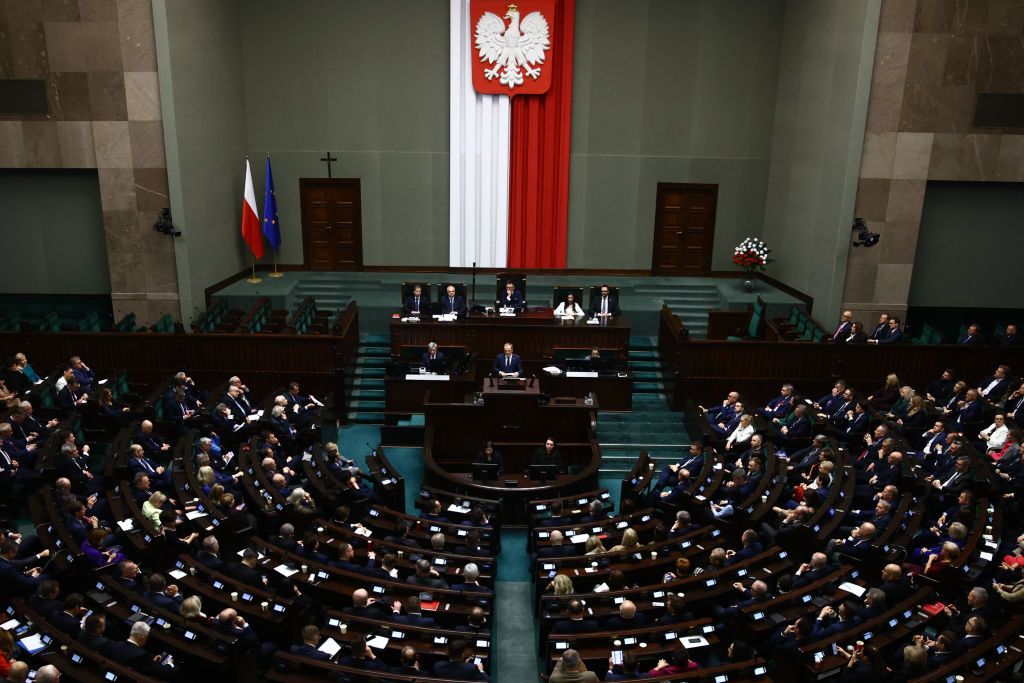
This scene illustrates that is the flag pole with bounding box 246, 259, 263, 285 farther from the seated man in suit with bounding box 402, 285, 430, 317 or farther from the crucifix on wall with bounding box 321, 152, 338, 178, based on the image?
the seated man in suit with bounding box 402, 285, 430, 317

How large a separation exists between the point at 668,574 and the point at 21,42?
15.2m

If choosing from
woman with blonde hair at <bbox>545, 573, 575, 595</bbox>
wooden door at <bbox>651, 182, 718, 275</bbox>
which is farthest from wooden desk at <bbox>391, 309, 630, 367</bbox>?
woman with blonde hair at <bbox>545, 573, 575, 595</bbox>

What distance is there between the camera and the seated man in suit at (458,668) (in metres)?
6.88

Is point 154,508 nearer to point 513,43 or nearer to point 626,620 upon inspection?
point 626,620

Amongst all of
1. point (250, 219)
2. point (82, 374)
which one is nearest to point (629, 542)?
point (82, 374)

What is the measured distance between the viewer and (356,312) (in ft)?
51.2

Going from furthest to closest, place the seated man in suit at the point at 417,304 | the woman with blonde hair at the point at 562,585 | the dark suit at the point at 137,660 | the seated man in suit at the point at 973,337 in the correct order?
the seated man in suit at the point at 417,304
the seated man in suit at the point at 973,337
the woman with blonde hair at the point at 562,585
the dark suit at the point at 137,660

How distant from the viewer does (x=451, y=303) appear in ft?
49.0

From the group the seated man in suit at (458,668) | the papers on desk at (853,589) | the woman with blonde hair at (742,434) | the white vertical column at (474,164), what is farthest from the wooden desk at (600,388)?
the seated man in suit at (458,668)

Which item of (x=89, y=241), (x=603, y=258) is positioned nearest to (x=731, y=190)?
(x=603, y=258)

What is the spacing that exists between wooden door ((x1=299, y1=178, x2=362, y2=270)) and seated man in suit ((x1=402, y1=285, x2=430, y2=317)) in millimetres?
4727

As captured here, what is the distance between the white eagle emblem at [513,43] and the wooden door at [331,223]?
171 inches

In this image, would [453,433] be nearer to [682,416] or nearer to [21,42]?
[682,416]

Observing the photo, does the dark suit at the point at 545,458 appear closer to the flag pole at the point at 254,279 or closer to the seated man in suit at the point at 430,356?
the seated man in suit at the point at 430,356
